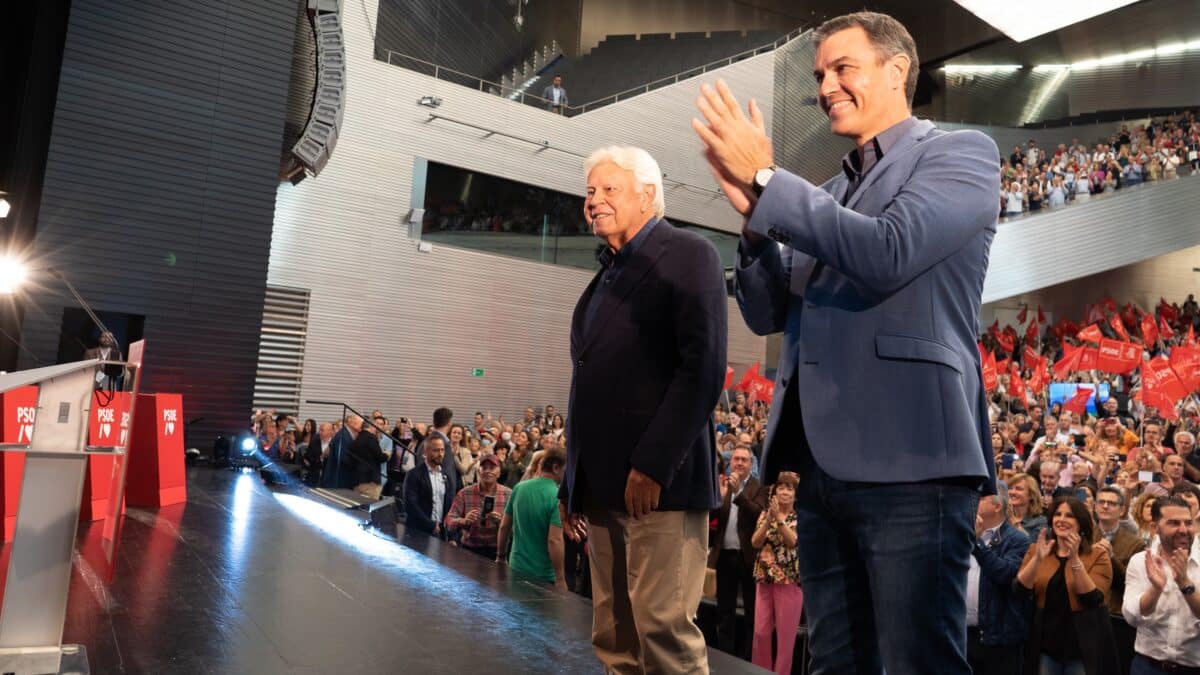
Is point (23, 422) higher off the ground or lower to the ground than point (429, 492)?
higher

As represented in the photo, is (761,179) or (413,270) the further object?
(413,270)

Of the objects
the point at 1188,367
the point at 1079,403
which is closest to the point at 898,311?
the point at 1188,367

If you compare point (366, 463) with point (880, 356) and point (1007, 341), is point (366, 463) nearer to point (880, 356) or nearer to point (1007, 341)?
point (880, 356)

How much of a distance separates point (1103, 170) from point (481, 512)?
57.2ft

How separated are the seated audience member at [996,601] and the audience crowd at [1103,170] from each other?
568 inches

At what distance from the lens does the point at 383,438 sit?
13.1 m

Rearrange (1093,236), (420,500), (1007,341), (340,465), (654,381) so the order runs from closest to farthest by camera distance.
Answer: (654,381)
(420,500)
(340,465)
(1093,236)
(1007,341)

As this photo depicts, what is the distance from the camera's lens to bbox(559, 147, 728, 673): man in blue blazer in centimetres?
199

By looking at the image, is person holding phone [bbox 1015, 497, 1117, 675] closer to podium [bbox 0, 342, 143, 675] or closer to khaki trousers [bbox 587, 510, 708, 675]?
khaki trousers [bbox 587, 510, 708, 675]

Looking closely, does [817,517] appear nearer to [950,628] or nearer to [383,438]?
[950,628]

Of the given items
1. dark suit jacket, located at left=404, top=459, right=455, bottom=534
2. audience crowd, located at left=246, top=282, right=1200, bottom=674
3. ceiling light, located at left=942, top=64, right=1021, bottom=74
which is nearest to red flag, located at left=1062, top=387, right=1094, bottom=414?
audience crowd, located at left=246, top=282, right=1200, bottom=674

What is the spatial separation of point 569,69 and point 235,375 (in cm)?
1246

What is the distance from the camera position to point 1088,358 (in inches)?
510

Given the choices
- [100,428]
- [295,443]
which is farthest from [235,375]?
[100,428]
